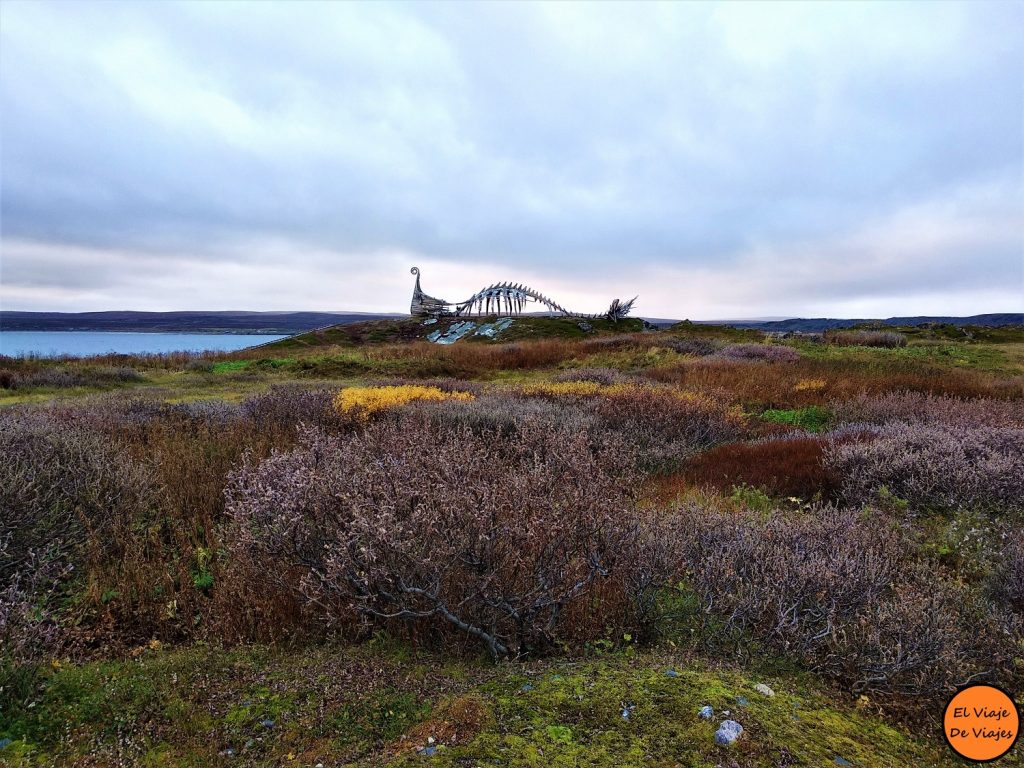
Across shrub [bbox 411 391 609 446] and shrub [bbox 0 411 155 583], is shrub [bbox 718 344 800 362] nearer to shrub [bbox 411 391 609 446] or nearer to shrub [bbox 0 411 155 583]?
shrub [bbox 411 391 609 446]

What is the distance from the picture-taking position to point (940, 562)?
155 inches

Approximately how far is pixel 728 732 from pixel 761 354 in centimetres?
1924

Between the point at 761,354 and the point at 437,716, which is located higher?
the point at 761,354

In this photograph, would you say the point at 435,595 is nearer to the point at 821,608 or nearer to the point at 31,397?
the point at 821,608

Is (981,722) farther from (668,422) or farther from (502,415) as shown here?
(668,422)

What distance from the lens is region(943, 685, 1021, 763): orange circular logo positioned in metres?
1.63

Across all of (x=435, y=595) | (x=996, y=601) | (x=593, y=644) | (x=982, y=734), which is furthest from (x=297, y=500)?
(x=996, y=601)

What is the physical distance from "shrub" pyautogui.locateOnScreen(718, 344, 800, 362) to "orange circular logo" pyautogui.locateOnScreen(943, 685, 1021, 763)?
1720 cm

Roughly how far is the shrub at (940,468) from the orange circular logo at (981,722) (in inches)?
150

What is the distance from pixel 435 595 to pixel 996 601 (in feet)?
11.8

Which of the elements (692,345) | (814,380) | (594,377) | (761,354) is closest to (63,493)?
(594,377)

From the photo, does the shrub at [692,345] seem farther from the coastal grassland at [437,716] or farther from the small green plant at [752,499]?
the coastal grassland at [437,716]

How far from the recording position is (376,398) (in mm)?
9445

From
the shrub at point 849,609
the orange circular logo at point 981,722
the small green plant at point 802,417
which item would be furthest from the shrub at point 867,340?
the orange circular logo at point 981,722
